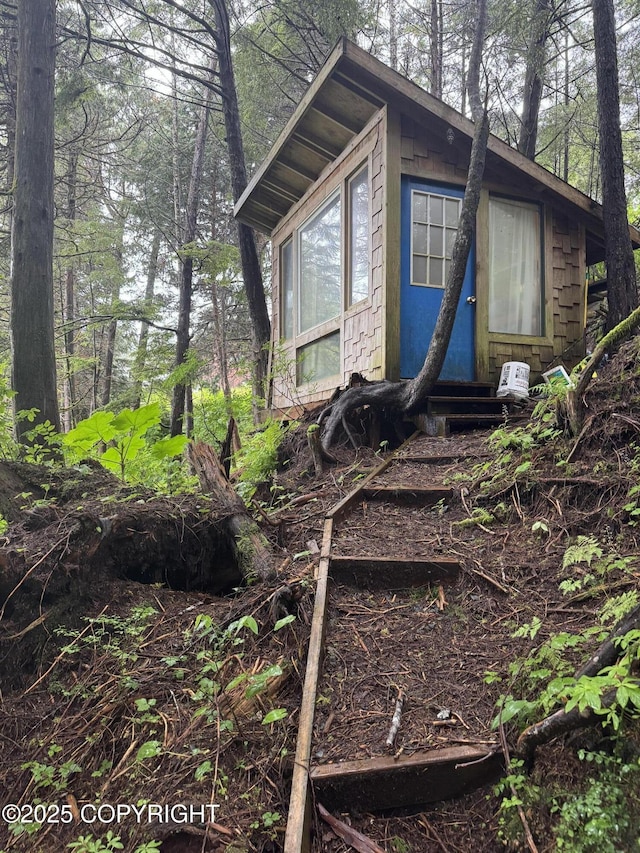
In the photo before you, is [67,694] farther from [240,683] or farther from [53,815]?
[240,683]

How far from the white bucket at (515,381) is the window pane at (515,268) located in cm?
65

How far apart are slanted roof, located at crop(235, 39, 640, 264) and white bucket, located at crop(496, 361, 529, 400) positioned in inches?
96.4

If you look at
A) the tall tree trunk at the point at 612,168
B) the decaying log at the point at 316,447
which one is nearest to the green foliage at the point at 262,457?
the decaying log at the point at 316,447

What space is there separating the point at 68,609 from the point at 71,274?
43.8 ft

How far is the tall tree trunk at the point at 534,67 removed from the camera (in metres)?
7.65

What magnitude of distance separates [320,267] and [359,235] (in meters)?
1.07

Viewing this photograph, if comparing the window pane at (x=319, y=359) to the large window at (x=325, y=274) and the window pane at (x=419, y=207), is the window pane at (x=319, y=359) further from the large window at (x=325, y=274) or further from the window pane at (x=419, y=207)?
the window pane at (x=419, y=207)

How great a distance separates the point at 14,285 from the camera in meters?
4.95

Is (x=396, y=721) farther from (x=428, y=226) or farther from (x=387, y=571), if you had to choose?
(x=428, y=226)

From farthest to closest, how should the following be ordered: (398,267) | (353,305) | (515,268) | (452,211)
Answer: (515,268), (353,305), (452,211), (398,267)

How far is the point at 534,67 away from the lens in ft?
26.9

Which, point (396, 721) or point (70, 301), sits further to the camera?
point (70, 301)

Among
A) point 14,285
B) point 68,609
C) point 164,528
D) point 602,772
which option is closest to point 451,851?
point 602,772

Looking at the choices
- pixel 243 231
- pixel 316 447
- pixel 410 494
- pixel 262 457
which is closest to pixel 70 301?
pixel 243 231
